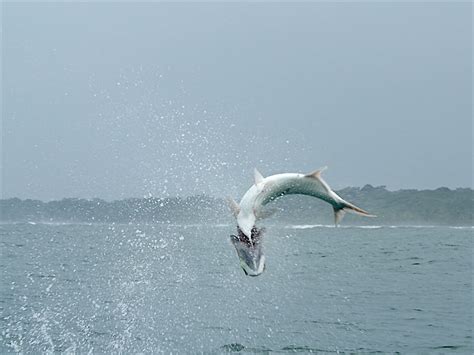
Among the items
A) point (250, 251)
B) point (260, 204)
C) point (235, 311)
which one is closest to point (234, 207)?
point (260, 204)

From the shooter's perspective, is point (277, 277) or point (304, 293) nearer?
point (304, 293)

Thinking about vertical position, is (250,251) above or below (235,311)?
above

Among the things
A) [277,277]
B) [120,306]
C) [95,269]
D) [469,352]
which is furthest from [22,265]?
[469,352]

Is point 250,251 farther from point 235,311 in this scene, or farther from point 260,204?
point 235,311

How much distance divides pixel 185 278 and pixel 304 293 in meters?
12.9

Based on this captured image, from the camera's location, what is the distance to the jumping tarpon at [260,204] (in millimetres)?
13195

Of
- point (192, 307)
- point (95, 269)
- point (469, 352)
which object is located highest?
point (95, 269)

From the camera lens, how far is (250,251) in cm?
1320

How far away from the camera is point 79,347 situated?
1096 inches

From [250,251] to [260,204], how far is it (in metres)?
0.96

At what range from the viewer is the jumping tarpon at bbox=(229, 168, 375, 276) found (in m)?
13.2

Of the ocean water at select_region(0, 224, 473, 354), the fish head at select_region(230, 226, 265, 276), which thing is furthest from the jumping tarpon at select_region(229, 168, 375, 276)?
the ocean water at select_region(0, 224, 473, 354)

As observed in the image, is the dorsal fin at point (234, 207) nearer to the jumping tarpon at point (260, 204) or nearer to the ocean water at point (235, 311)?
the jumping tarpon at point (260, 204)

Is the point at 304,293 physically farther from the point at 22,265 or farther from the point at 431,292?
the point at 22,265
